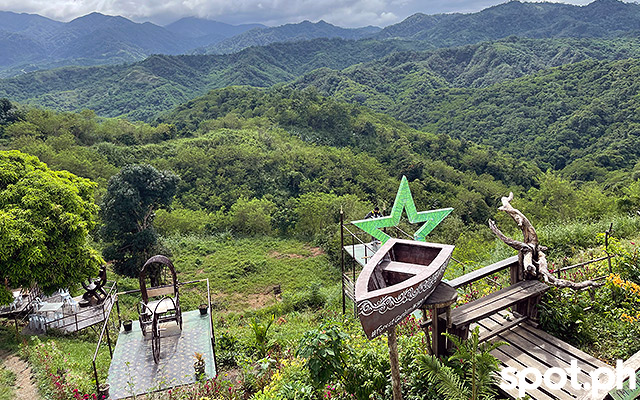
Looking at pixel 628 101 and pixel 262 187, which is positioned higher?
pixel 628 101

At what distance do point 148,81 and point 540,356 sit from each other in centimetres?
10191

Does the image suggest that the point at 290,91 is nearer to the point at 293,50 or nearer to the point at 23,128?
the point at 23,128

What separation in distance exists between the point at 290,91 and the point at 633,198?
5020cm

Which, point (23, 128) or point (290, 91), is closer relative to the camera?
point (23, 128)

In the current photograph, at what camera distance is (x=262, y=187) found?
31.8 meters

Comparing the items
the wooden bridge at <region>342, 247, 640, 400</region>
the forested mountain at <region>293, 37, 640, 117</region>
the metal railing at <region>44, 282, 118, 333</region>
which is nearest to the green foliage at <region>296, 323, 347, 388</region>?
the wooden bridge at <region>342, 247, 640, 400</region>

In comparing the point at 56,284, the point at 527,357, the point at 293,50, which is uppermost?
the point at 293,50

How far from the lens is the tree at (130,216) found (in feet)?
57.1

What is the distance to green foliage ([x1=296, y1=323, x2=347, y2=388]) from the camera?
3930 mm

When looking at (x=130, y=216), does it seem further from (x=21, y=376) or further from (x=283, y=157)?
(x=283, y=157)

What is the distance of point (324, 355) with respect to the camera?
3.93m

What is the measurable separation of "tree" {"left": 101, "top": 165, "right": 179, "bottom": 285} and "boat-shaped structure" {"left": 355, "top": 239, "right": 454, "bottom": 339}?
16.3m

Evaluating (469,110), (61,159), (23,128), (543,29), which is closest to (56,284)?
(61,159)

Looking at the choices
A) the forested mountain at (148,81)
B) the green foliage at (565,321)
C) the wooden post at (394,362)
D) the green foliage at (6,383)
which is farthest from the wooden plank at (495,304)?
the forested mountain at (148,81)
